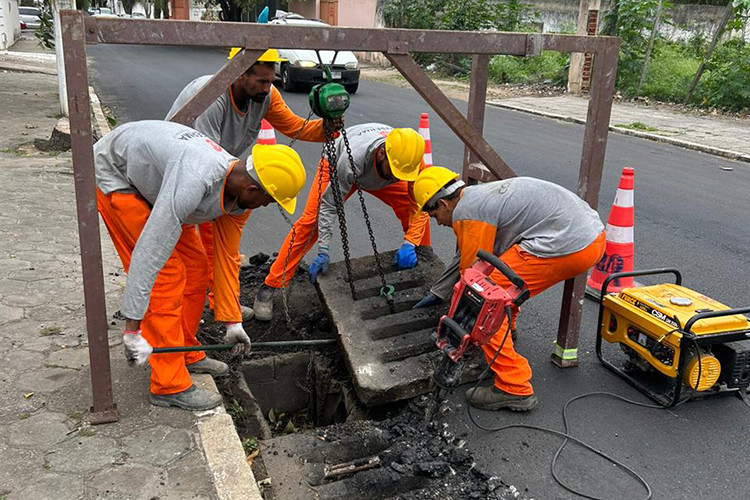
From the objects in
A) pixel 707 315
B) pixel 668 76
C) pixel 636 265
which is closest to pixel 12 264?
pixel 707 315

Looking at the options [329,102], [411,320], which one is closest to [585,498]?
[411,320]

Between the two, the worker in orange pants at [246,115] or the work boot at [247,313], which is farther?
the work boot at [247,313]

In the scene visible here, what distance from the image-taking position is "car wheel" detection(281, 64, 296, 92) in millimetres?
16047

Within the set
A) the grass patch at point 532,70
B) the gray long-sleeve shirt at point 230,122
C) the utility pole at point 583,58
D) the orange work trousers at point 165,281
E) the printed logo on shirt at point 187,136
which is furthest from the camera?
the grass patch at point 532,70

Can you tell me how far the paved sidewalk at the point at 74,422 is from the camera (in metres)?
2.78

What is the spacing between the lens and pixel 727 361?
3604 mm

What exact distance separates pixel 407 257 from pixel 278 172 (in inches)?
71.7

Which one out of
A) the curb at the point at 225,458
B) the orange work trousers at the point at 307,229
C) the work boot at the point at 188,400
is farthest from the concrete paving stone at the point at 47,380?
the orange work trousers at the point at 307,229

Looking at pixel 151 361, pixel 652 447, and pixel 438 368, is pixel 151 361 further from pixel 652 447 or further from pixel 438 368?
pixel 652 447

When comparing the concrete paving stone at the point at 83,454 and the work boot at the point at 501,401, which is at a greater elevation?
the concrete paving stone at the point at 83,454

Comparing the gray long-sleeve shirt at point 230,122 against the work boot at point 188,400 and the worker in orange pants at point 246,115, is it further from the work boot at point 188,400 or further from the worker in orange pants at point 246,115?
the work boot at point 188,400

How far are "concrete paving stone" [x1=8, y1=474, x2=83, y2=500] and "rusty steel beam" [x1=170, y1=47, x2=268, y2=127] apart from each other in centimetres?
166

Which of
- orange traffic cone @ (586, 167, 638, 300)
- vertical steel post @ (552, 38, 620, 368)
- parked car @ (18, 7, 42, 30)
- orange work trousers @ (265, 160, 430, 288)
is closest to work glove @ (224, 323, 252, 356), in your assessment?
orange work trousers @ (265, 160, 430, 288)

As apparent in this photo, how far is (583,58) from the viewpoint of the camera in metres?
17.0
